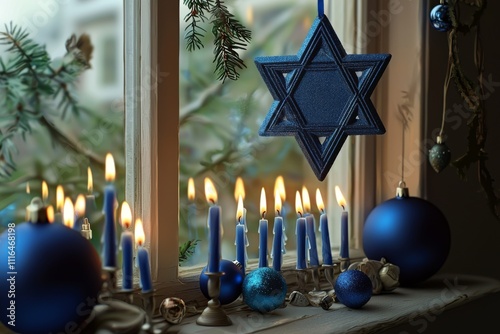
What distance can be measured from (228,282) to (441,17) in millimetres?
795

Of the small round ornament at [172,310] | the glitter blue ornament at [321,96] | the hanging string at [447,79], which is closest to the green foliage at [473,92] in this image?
the hanging string at [447,79]

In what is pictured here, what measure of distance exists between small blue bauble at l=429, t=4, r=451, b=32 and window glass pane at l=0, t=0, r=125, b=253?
0.74m

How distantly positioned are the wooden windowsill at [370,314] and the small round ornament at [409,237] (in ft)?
0.20

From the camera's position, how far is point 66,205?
1.12 m

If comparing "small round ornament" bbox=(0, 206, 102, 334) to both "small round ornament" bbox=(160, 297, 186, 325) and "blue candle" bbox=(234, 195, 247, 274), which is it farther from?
"blue candle" bbox=(234, 195, 247, 274)

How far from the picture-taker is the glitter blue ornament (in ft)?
4.37

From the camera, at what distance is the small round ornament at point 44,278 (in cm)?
95

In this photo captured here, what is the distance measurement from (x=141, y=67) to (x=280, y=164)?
0.45 m

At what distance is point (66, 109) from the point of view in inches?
46.5

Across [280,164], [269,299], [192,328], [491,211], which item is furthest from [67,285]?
[491,211]

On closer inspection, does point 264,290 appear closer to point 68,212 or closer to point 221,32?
point 68,212

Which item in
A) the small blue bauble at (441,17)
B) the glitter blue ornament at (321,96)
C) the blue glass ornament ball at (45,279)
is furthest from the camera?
the small blue bauble at (441,17)

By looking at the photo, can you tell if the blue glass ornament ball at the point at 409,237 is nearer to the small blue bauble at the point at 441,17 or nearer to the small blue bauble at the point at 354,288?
the small blue bauble at the point at 354,288

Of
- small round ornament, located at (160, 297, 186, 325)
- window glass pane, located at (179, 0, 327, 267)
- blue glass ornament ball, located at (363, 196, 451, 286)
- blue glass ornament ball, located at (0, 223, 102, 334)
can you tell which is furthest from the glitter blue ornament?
blue glass ornament ball, located at (0, 223, 102, 334)
